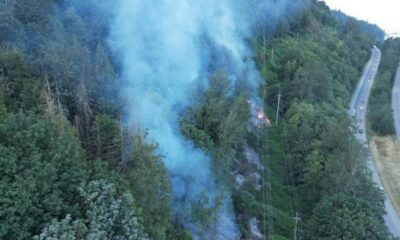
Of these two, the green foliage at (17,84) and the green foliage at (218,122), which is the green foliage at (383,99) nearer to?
the green foliage at (218,122)

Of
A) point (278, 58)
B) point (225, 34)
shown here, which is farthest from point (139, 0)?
point (278, 58)

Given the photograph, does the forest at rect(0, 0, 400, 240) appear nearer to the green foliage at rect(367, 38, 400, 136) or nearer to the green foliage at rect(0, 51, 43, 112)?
the green foliage at rect(0, 51, 43, 112)

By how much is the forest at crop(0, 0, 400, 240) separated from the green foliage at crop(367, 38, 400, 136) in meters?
14.7

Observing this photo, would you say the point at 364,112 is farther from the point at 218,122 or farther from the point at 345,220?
the point at 345,220

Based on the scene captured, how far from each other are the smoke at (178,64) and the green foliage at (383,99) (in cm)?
2587

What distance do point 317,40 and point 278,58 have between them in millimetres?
21556

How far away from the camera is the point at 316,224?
33.6 m

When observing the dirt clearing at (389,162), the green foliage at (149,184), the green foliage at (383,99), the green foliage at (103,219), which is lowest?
the green foliage at (103,219)

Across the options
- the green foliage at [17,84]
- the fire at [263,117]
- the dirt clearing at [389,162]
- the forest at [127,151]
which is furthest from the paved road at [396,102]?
the green foliage at [17,84]

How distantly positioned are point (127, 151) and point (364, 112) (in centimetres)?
7188

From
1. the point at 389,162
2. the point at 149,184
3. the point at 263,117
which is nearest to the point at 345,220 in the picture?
the point at 149,184

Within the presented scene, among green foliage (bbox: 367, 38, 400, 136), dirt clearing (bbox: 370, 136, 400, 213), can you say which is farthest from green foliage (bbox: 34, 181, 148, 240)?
green foliage (bbox: 367, 38, 400, 136)

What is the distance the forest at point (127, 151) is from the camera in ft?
56.5

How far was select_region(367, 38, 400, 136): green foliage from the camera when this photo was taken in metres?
74.2
